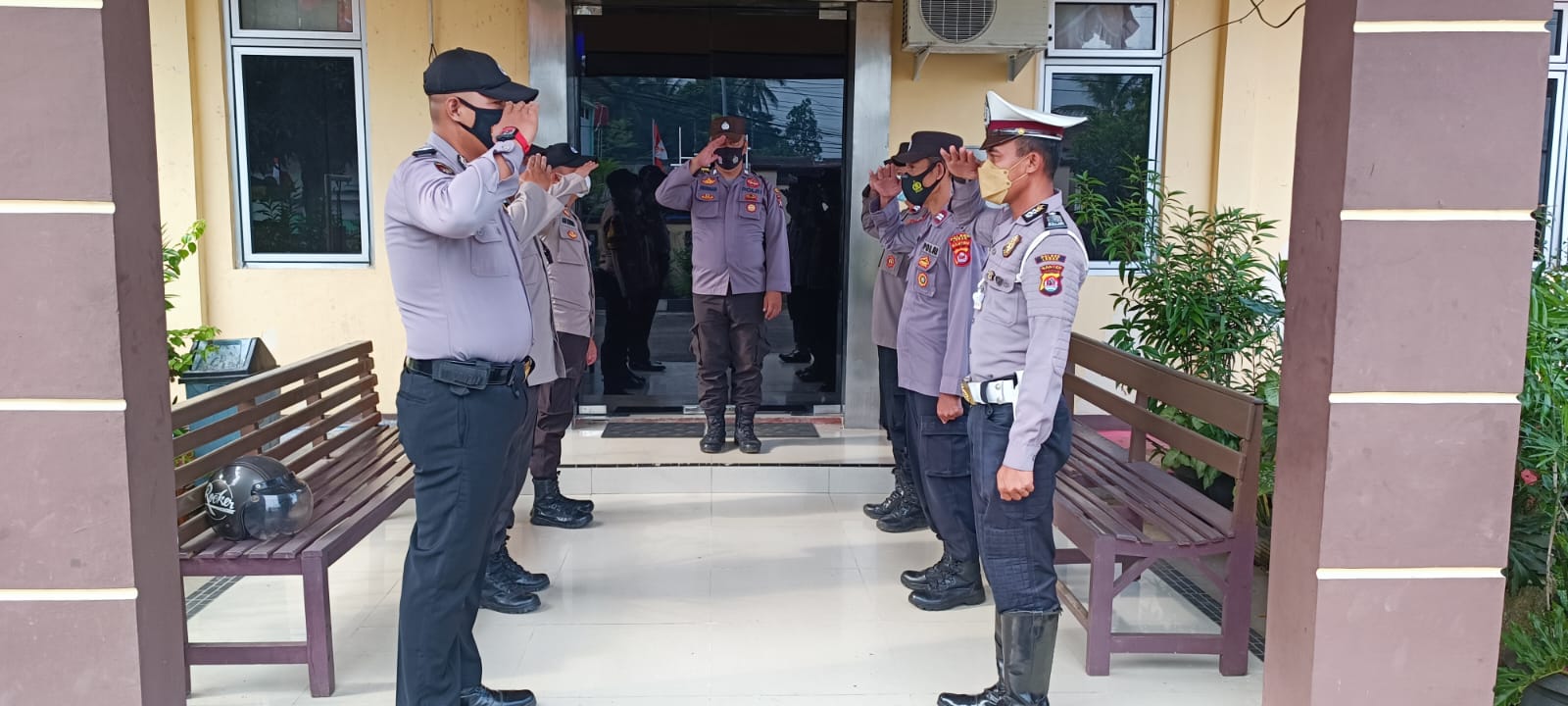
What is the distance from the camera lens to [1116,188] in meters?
5.87

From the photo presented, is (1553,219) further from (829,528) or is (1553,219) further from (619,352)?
(619,352)

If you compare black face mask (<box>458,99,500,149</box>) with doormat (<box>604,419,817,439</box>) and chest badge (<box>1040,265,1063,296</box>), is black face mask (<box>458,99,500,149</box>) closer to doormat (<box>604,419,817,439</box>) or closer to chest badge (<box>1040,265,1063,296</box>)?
chest badge (<box>1040,265,1063,296</box>)

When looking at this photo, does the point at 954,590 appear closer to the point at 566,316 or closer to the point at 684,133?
the point at 566,316

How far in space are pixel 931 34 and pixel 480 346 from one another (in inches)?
137

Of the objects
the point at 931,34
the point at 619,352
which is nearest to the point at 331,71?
the point at 619,352

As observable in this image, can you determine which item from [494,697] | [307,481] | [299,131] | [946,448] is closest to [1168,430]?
[946,448]

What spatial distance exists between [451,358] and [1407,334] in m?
1.93

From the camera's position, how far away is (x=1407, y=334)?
76.9 inches

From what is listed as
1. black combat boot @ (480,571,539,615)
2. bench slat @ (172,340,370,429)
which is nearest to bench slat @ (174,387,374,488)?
bench slat @ (172,340,370,429)

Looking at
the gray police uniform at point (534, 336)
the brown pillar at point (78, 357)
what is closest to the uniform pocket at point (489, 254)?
the gray police uniform at point (534, 336)

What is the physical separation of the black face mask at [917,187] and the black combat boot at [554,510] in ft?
6.28

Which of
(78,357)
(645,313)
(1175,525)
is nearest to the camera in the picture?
(78,357)

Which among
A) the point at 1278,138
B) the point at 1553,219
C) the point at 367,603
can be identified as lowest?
the point at 367,603

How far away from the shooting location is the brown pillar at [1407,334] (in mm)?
1888
